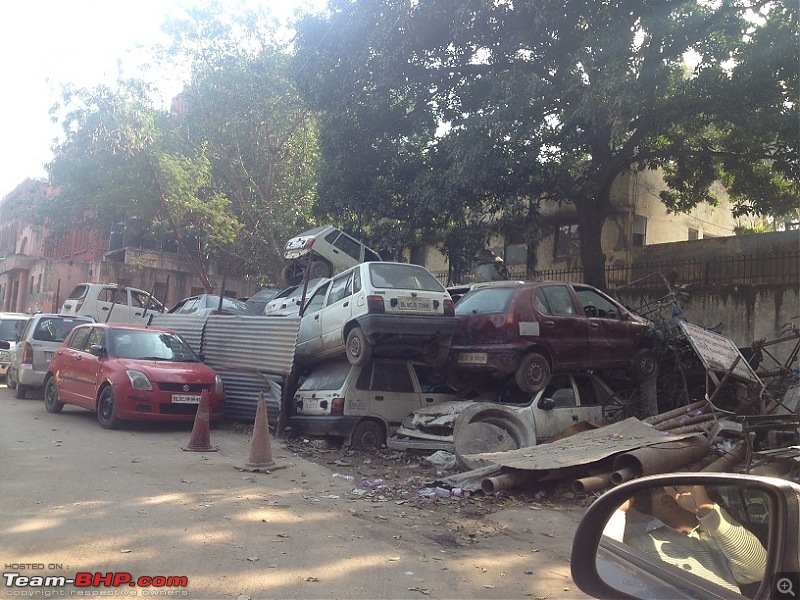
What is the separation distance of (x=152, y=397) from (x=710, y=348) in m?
8.24

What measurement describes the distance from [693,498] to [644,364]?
9.27 m

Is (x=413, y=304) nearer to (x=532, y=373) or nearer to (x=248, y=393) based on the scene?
(x=532, y=373)

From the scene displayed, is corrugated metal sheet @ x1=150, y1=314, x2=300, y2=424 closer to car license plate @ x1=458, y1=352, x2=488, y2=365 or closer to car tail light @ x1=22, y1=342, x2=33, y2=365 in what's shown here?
car license plate @ x1=458, y1=352, x2=488, y2=365

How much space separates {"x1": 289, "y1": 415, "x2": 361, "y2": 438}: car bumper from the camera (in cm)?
922

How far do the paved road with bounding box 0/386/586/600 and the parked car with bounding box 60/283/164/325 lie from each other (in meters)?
10.9

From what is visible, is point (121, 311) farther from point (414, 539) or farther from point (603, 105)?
point (414, 539)

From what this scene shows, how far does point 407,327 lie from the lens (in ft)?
30.9

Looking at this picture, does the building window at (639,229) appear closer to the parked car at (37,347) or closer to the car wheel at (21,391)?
the parked car at (37,347)

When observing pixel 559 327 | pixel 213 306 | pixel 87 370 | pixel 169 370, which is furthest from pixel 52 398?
pixel 559 327

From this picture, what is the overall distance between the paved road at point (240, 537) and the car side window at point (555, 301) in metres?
3.79

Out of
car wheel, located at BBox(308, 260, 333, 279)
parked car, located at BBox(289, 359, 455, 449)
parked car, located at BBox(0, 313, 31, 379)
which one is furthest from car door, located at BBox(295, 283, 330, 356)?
parked car, located at BBox(0, 313, 31, 379)

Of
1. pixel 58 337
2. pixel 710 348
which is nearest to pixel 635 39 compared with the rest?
pixel 710 348

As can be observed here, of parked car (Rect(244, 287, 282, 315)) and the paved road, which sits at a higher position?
parked car (Rect(244, 287, 282, 315))

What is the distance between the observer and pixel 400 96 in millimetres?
15930
